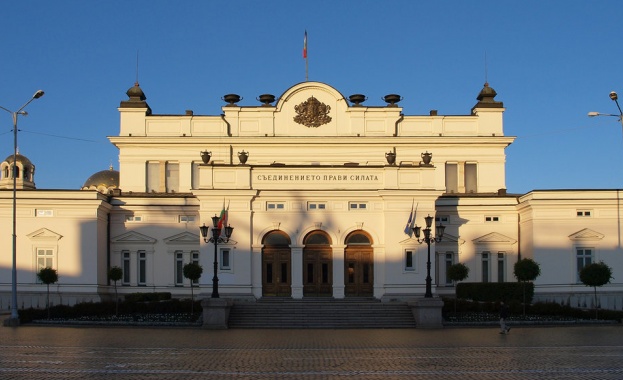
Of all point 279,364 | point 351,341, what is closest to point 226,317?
point 351,341

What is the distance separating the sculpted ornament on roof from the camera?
59.0 m

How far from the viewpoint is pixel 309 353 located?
2792cm

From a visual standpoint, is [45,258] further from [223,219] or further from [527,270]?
[527,270]

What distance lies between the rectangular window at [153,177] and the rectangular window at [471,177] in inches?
862

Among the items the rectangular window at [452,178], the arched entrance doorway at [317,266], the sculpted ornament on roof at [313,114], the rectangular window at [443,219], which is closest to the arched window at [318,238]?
the arched entrance doorway at [317,266]

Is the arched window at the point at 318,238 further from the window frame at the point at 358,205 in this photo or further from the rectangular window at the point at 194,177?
the rectangular window at the point at 194,177

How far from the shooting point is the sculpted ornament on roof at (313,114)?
59.0m

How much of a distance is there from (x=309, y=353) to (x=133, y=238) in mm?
27812

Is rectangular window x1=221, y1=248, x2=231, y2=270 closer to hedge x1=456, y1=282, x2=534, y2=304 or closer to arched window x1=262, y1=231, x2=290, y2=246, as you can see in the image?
arched window x1=262, y1=231, x2=290, y2=246

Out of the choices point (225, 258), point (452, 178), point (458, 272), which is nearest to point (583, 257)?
point (458, 272)

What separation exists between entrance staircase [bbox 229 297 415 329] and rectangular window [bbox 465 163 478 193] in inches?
664

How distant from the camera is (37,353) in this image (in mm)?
26766

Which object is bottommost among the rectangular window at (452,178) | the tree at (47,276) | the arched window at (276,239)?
the tree at (47,276)

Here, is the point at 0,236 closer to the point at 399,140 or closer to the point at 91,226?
the point at 91,226
